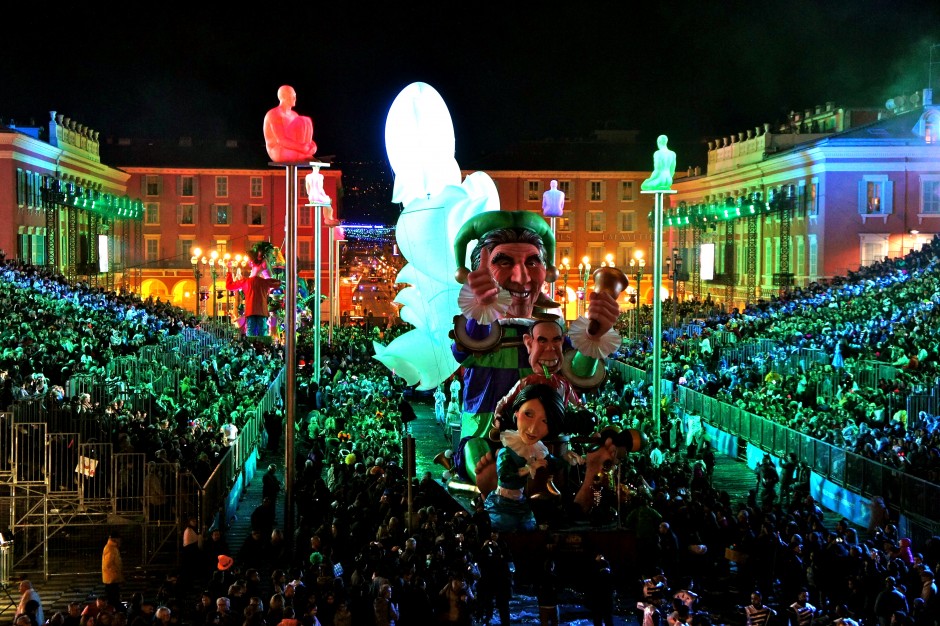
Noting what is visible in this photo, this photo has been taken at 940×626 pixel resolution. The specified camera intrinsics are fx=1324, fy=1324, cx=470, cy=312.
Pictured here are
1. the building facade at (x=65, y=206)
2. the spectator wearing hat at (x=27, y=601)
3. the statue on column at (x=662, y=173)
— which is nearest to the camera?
the spectator wearing hat at (x=27, y=601)

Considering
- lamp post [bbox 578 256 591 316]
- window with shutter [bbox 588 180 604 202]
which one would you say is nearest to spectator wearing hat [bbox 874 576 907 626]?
lamp post [bbox 578 256 591 316]

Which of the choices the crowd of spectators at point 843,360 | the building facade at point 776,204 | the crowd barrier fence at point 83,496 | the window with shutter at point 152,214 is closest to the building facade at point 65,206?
the window with shutter at point 152,214

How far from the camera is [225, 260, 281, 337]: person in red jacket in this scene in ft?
125

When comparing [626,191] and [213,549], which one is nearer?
[213,549]

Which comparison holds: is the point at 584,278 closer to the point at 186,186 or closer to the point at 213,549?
the point at 213,549

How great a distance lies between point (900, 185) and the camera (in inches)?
2069

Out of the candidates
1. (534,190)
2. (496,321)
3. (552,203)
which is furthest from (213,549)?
(534,190)

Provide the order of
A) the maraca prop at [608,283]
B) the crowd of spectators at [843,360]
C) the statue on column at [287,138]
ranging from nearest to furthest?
1. the maraca prop at [608,283]
2. the statue on column at [287,138]
3. the crowd of spectators at [843,360]

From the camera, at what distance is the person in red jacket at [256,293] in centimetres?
3809

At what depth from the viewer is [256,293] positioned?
38.3m

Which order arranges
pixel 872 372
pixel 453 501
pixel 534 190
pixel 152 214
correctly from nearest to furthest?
pixel 453 501, pixel 872 372, pixel 152 214, pixel 534 190

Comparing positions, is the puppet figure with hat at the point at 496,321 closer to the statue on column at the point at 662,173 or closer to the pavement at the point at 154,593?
the pavement at the point at 154,593

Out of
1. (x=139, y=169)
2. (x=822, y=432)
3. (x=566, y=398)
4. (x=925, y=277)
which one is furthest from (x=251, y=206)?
(x=566, y=398)

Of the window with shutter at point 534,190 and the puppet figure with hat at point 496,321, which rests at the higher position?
the window with shutter at point 534,190
